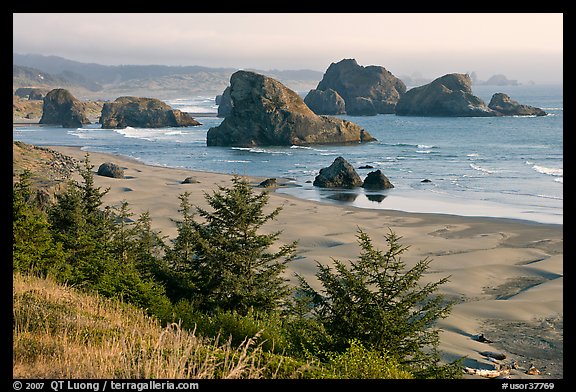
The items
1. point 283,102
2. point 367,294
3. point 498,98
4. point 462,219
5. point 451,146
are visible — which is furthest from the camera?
point 498,98

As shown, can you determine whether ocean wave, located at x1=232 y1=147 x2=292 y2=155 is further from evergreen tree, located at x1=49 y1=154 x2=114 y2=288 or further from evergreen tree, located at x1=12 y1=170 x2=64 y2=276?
evergreen tree, located at x1=12 y1=170 x2=64 y2=276

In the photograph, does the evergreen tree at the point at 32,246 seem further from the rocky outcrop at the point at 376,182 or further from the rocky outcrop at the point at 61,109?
the rocky outcrop at the point at 61,109

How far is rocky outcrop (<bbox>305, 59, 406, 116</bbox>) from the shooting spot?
170000mm

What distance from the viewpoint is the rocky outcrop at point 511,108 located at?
5458 inches

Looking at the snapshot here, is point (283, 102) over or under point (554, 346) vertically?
over

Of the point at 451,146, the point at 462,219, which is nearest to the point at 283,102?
the point at 451,146

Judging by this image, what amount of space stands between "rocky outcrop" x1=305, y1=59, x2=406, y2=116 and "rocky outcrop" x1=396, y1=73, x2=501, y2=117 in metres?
17.1

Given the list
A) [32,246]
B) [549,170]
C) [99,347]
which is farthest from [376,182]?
[99,347]

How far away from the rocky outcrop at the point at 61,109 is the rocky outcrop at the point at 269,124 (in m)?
51.7
